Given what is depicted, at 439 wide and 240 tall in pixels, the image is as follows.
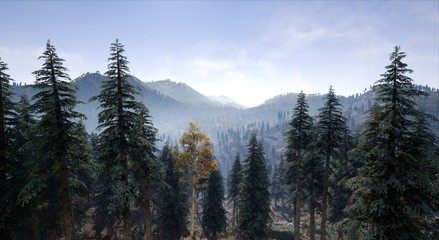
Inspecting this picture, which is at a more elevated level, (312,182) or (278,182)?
(312,182)

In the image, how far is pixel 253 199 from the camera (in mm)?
30359

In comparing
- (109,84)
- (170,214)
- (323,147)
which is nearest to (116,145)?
(109,84)

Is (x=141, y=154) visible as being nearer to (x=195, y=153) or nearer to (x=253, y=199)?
(x=195, y=153)

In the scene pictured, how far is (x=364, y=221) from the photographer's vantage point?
530 inches

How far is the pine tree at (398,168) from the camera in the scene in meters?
12.5

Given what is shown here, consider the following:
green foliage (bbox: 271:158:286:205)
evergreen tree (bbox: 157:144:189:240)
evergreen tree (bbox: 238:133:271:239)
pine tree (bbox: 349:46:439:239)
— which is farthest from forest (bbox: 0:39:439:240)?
green foliage (bbox: 271:158:286:205)

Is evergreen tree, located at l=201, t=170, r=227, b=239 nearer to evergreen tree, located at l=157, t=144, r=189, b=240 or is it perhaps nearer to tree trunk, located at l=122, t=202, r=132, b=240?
evergreen tree, located at l=157, t=144, r=189, b=240

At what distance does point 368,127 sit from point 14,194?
21.1m

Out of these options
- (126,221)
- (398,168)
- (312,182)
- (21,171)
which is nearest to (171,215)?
(312,182)

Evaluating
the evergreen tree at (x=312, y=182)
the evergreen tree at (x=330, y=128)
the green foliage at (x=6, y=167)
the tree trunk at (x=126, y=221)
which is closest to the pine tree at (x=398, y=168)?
the evergreen tree at (x=330, y=128)

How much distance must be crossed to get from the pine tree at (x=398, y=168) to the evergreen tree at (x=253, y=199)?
677 inches

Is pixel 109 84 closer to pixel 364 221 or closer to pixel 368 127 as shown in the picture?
pixel 368 127

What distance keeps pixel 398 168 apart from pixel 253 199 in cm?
1916

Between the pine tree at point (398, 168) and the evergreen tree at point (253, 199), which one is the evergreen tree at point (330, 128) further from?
the evergreen tree at point (253, 199)
